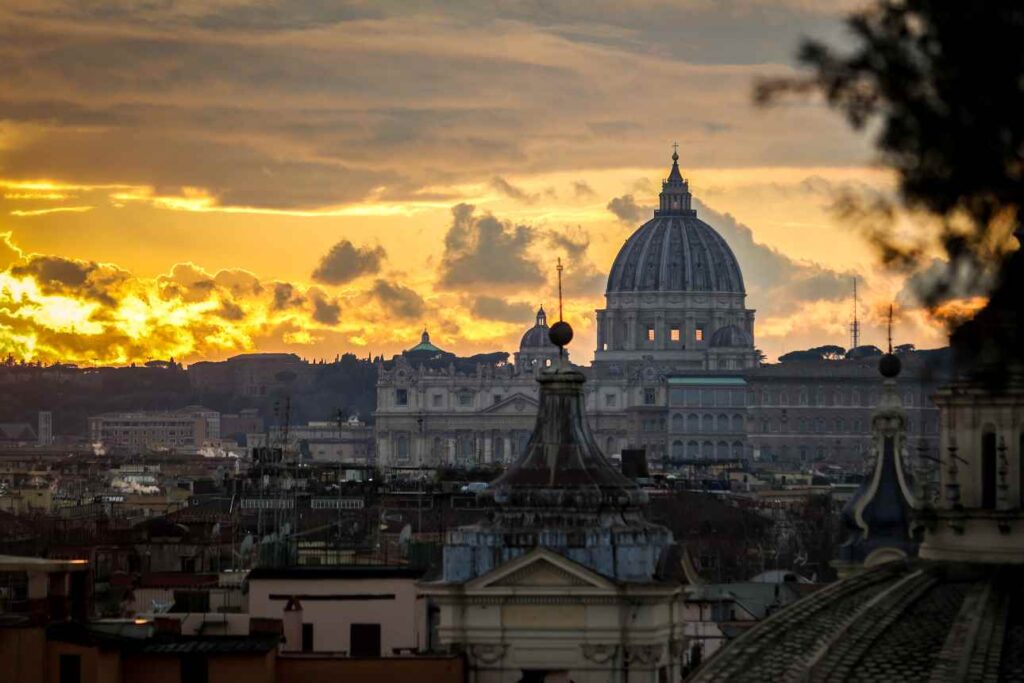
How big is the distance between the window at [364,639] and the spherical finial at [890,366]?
617 cm

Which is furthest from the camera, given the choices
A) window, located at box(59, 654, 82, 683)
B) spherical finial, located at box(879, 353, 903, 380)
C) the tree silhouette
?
window, located at box(59, 654, 82, 683)

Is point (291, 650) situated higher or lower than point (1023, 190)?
lower

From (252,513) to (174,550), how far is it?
25387mm

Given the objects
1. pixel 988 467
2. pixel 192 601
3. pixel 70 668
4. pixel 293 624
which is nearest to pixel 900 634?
pixel 988 467

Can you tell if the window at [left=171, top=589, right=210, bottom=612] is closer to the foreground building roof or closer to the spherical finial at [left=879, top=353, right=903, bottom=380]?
the spherical finial at [left=879, top=353, right=903, bottom=380]

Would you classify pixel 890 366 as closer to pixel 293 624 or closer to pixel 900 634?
pixel 293 624

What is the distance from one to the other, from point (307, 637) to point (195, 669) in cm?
596

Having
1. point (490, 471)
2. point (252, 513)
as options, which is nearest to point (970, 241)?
point (252, 513)

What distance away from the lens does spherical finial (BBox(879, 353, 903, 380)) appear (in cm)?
2147

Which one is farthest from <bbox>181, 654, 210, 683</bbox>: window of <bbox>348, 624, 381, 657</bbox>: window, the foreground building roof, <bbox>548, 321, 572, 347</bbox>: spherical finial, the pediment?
the foreground building roof

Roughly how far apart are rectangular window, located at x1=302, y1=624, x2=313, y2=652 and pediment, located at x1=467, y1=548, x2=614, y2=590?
3.69 m

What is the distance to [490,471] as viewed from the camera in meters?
137

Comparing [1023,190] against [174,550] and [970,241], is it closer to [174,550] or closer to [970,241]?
[970,241]

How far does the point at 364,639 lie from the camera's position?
2883cm
